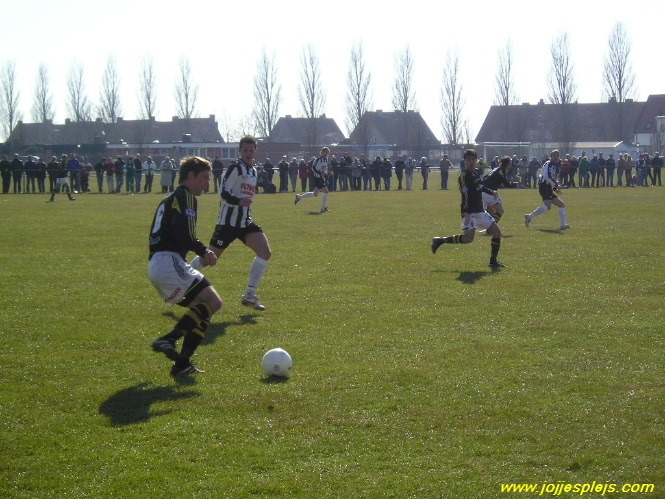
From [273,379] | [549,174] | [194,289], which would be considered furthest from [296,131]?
[273,379]

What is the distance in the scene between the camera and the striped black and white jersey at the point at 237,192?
10570 millimetres

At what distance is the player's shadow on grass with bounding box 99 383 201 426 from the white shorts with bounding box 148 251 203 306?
80cm

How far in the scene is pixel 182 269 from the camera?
736cm

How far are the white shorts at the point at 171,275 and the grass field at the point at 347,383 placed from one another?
2.37 feet

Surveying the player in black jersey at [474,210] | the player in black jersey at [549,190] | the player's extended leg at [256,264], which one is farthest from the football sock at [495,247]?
the player in black jersey at [549,190]

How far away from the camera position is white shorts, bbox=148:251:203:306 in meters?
7.32

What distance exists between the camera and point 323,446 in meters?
5.60

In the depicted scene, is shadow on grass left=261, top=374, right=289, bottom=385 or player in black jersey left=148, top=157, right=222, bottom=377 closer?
shadow on grass left=261, top=374, right=289, bottom=385

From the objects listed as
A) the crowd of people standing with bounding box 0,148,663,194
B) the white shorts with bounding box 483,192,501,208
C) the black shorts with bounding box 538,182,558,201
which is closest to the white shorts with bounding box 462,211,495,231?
the white shorts with bounding box 483,192,501,208

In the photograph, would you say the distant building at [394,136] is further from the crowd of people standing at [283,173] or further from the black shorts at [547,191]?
the black shorts at [547,191]

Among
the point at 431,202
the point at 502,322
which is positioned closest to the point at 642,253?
the point at 502,322

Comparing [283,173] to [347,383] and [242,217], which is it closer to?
[242,217]

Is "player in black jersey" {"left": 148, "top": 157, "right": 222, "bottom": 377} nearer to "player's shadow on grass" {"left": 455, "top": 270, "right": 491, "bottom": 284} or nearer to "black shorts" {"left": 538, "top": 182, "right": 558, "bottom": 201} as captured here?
"player's shadow on grass" {"left": 455, "top": 270, "right": 491, "bottom": 284}

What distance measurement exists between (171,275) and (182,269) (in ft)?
0.36
